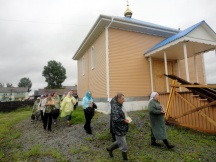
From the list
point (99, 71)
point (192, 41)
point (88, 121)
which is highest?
point (192, 41)

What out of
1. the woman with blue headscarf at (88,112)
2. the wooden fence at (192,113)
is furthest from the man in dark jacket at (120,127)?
the wooden fence at (192,113)

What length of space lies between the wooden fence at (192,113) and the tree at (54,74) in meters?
52.2

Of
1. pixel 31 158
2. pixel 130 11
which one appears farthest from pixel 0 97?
pixel 31 158

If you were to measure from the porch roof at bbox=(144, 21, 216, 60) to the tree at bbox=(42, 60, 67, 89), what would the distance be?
49065 mm

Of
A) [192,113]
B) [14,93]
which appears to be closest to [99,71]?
[192,113]

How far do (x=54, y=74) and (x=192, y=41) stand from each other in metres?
52.2

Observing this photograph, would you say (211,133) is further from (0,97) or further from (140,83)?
(0,97)

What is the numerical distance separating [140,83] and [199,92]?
15.1ft

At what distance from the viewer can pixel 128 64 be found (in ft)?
37.3

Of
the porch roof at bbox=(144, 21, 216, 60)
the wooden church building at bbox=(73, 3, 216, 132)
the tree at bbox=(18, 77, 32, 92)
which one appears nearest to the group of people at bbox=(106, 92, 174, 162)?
the wooden church building at bbox=(73, 3, 216, 132)

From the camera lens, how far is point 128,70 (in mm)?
11297

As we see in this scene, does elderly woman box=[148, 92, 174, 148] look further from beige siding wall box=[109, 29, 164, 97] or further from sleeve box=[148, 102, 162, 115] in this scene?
beige siding wall box=[109, 29, 164, 97]

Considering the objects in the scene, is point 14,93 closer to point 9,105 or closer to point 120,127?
point 9,105

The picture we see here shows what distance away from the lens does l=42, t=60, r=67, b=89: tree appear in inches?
2232
